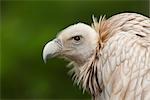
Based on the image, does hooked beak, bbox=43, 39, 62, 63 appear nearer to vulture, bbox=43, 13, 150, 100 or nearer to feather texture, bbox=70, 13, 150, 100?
vulture, bbox=43, 13, 150, 100

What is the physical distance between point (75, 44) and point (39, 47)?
8.71 metres

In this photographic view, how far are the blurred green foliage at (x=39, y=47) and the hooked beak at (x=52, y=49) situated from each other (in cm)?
840

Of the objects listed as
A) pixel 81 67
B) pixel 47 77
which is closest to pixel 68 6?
pixel 47 77

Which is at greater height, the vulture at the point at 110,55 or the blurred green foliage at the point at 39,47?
the vulture at the point at 110,55

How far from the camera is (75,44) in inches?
281

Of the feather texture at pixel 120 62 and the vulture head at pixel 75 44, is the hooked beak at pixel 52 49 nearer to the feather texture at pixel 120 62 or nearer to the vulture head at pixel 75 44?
the vulture head at pixel 75 44

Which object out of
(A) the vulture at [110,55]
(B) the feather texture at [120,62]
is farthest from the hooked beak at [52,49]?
(B) the feather texture at [120,62]

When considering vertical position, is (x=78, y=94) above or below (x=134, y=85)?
below

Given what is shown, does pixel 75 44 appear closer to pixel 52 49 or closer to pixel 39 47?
pixel 52 49

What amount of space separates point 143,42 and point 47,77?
1000 cm

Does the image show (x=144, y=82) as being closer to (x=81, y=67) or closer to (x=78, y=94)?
(x=81, y=67)

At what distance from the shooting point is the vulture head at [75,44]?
7.04 meters

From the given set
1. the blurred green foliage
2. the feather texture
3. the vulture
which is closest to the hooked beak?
the vulture

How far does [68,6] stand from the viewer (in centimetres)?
1738
